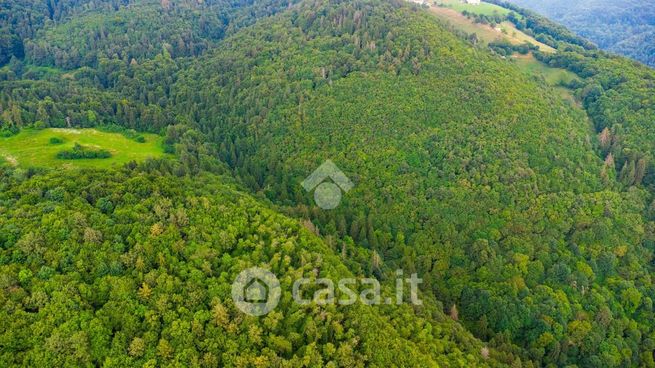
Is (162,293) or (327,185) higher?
(162,293)

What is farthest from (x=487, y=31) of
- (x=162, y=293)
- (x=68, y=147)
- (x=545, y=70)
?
(x=162, y=293)

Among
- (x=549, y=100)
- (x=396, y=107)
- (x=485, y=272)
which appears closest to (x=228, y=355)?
(x=485, y=272)

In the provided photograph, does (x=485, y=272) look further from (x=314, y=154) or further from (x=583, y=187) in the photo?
(x=314, y=154)

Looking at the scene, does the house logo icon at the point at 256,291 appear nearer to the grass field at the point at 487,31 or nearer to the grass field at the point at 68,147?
the grass field at the point at 68,147

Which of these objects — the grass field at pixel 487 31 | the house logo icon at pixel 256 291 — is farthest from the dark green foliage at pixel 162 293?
the grass field at pixel 487 31

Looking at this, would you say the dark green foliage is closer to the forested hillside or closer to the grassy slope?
the forested hillside

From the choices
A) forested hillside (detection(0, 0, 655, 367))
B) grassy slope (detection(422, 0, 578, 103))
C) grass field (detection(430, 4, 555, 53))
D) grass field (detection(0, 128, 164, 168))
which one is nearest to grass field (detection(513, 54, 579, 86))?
grassy slope (detection(422, 0, 578, 103))

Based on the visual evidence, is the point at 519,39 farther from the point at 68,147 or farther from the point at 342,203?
the point at 68,147

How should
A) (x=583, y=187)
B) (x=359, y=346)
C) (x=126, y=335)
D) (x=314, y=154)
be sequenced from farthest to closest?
(x=314, y=154) < (x=583, y=187) < (x=359, y=346) < (x=126, y=335)
